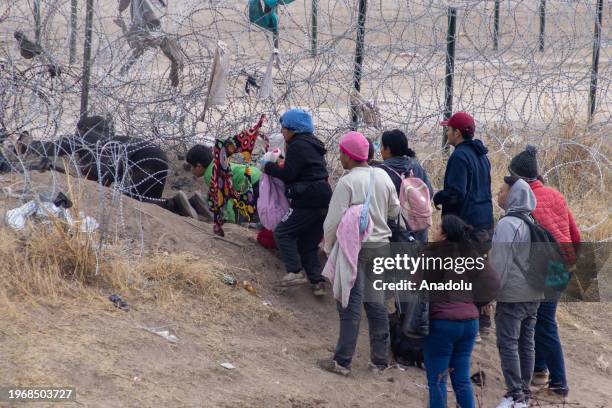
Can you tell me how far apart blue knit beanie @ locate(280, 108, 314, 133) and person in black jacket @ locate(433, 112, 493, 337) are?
85cm

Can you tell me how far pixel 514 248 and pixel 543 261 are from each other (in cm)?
22

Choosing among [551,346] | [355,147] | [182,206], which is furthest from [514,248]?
[182,206]

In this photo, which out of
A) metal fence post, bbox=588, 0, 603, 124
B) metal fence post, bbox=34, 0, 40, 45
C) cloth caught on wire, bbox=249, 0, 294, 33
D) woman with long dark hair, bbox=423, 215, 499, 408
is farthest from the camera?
metal fence post, bbox=588, 0, 603, 124

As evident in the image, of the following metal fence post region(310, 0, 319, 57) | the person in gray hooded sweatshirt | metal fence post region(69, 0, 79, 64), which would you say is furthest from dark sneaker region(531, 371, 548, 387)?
metal fence post region(69, 0, 79, 64)

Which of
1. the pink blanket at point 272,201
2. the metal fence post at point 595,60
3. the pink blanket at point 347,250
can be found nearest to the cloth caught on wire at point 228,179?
the pink blanket at point 272,201

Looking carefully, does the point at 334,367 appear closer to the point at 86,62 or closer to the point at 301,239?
the point at 301,239

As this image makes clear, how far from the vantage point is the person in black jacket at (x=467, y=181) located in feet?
18.3

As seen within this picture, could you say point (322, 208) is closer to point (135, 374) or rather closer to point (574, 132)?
point (135, 374)

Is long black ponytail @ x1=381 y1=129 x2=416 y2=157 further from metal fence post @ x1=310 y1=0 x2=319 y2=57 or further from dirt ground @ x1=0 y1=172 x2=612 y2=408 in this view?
metal fence post @ x1=310 y1=0 x2=319 y2=57

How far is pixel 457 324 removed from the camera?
187 inches

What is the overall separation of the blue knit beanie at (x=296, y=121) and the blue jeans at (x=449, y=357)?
5.09 feet

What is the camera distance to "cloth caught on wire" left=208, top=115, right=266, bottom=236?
6258 mm

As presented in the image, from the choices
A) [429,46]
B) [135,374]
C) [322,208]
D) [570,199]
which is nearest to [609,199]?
[570,199]

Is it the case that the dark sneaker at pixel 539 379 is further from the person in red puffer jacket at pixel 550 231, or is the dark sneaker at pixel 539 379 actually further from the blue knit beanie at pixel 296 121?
the blue knit beanie at pixel 296 121
